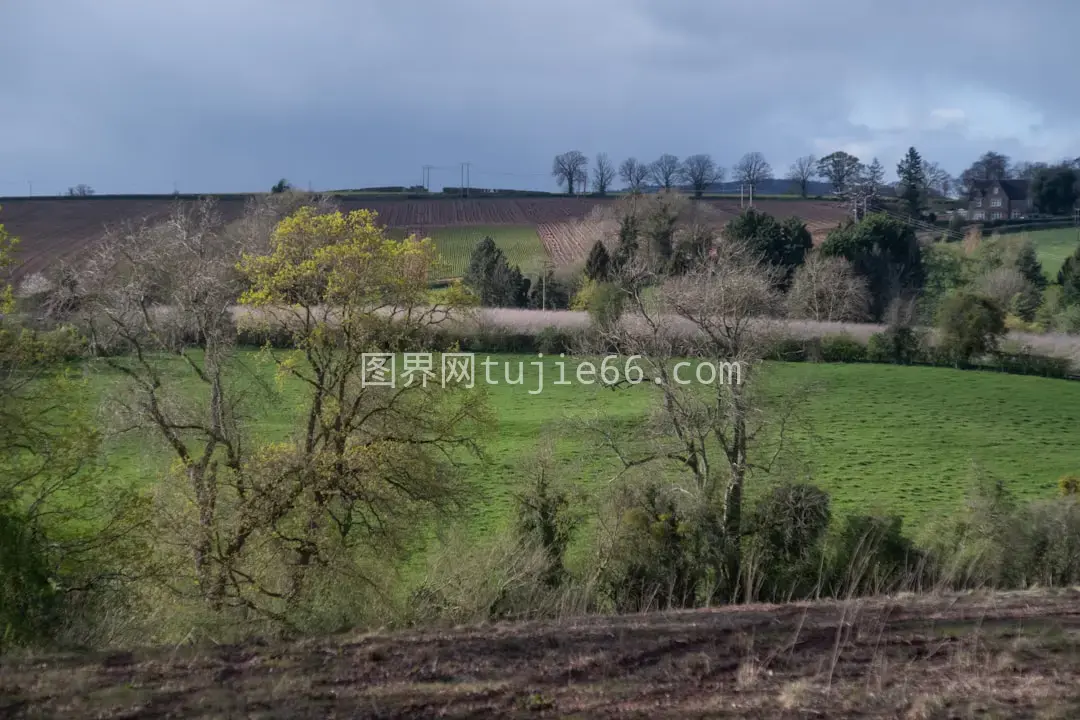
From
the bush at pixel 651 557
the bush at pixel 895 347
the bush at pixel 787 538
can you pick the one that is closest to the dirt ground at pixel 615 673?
the bush at pixel 651 557

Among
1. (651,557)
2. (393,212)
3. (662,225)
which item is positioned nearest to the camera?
(651,557)

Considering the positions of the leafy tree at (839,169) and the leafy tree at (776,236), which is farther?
the leafy tree at (839,169)

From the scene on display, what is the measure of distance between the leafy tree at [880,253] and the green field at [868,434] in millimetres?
14313

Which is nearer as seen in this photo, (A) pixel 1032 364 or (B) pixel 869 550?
(B) pixel 869 550

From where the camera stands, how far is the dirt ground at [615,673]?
5.40m

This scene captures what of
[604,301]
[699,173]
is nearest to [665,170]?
[699,173]

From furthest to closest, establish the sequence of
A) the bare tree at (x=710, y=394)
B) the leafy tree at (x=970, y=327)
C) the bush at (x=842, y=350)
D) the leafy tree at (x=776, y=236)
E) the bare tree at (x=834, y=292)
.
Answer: the leafy tree at (x=776, y=236) < the bare tree at (x=834, y=292) < the bush at (x=842, y=350) < the leafy tree at (x=970, y=327) < the bare tree at (x=710, y=394)

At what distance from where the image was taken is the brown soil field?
4919cm

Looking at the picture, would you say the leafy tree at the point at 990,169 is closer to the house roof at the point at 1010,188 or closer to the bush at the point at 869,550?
the house roof at the point at 1010,188

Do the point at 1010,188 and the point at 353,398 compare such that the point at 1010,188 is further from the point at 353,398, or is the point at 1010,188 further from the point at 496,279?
the point at 353,398

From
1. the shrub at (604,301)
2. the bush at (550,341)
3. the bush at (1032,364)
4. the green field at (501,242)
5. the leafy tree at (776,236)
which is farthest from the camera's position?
the green field at (501,242)

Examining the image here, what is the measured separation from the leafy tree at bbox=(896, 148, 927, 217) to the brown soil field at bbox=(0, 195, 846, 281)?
225 inches

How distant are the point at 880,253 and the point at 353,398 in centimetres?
4787

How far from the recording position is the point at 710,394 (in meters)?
17.3
